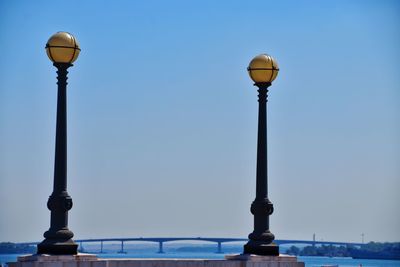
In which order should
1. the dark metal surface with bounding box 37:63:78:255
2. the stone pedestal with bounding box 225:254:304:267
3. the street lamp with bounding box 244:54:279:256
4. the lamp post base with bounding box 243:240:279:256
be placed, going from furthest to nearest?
the street lamp with bounding box 244:54:279:256
the lamp post base with bounding box 243:240:279:256
the stone pedestal with bounding box 225:254:304:267
the dark metal surface with bounding box 37:63:78:255

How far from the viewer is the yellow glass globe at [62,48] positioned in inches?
1162

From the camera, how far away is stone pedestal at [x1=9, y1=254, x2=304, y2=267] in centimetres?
2833

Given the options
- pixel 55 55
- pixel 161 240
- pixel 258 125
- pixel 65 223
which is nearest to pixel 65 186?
pixel 65 223

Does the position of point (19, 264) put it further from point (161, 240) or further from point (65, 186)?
point (161, 240)

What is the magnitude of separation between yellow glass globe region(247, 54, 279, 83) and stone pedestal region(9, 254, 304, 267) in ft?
13.7

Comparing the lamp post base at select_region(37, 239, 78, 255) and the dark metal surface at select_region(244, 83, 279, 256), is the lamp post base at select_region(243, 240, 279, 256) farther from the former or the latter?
the lamp post base at select_region(37, 239, 78, 255)

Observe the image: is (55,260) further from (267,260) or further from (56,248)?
(267,260)

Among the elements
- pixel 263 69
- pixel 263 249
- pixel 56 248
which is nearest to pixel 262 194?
pixel 263 249

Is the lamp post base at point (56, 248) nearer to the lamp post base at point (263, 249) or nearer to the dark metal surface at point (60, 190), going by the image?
the dark metal surface at point (60, 190)

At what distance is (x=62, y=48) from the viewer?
96.8 feet

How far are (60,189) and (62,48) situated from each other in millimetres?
3065

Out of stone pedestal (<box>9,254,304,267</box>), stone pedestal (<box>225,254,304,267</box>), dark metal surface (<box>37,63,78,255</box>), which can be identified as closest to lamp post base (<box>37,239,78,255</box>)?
dark metal surface (<box>37,63,78,255</box>)

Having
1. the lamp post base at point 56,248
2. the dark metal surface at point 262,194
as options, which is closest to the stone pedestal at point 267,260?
the dark metal surface at point 262,194

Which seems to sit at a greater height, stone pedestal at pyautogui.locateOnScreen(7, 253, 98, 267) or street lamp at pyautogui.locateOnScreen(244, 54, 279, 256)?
street lamp at pyautogui.locateOnScreen(244, 54, 279, 256)
